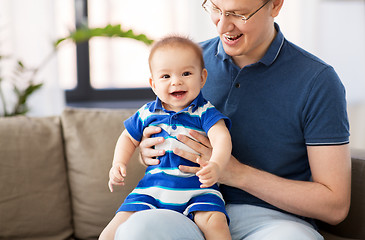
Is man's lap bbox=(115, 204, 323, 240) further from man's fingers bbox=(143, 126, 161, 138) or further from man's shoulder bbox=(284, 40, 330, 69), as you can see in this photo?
man's shoulder bbox=(284, 40, 330, 69)

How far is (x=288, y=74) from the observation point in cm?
161

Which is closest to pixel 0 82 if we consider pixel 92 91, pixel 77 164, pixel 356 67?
pixel 92 91

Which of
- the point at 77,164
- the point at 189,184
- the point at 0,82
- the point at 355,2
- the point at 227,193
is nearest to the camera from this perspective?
the point at 189,184

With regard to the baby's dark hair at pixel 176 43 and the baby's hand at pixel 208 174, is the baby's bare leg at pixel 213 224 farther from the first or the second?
the baby's dark hair at pixel 176 43

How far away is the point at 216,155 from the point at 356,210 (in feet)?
2.38

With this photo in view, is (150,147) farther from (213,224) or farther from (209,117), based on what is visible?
(213,224)

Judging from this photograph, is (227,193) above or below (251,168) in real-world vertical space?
below

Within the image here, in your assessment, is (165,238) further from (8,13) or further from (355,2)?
(355,2)

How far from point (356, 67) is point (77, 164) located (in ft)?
7.70

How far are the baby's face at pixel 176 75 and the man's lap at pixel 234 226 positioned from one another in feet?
1.20

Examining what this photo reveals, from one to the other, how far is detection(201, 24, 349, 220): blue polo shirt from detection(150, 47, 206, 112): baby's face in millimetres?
254

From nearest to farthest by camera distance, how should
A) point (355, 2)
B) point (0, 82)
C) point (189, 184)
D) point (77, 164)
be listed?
point (189, 184)
point (77, 164)
point (0, 82)
point (355, 2)

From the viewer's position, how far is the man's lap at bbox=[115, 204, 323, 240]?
49.8 inches

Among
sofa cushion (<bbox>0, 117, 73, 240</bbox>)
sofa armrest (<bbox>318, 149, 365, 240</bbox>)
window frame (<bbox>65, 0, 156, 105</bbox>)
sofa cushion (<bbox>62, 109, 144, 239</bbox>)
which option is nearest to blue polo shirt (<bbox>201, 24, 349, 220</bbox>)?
sofa armrest (<bbox>318, 149, 365, 240</bbox>)
